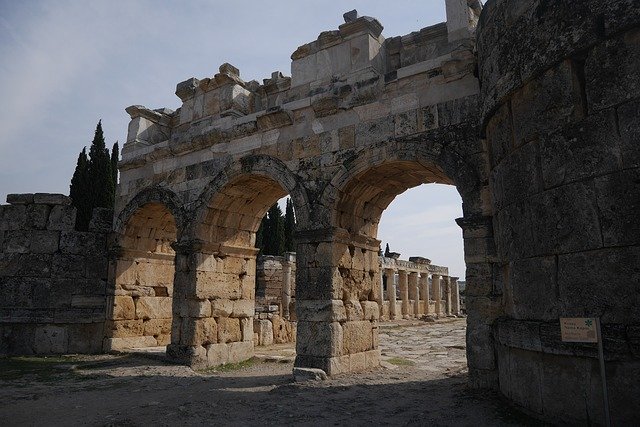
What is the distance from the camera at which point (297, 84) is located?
8.09 meters

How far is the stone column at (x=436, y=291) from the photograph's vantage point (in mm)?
25984

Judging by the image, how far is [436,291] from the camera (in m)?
26.3

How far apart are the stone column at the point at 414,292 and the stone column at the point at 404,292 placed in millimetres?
848

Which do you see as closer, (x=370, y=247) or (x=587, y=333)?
(x=587, y=333)

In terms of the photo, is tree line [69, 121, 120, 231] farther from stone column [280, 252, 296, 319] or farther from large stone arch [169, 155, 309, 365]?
large stone arch [169, 155, 309, 365]

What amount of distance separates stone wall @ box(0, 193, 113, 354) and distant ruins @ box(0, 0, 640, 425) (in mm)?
39

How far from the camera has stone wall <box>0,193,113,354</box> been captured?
9562 millimetres

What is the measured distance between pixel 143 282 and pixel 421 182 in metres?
6.34

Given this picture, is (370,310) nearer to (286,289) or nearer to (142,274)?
(142,274)

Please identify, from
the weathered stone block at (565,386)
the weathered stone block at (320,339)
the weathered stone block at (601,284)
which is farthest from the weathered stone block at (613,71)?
the weathered stone block at (320,339)

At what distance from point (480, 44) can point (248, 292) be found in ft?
19.6

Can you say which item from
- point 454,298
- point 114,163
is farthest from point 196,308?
point 454,298

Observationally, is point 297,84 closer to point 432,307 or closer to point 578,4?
point 578,4

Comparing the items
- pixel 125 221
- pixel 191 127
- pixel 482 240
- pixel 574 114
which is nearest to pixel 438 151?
pixel 482 240
